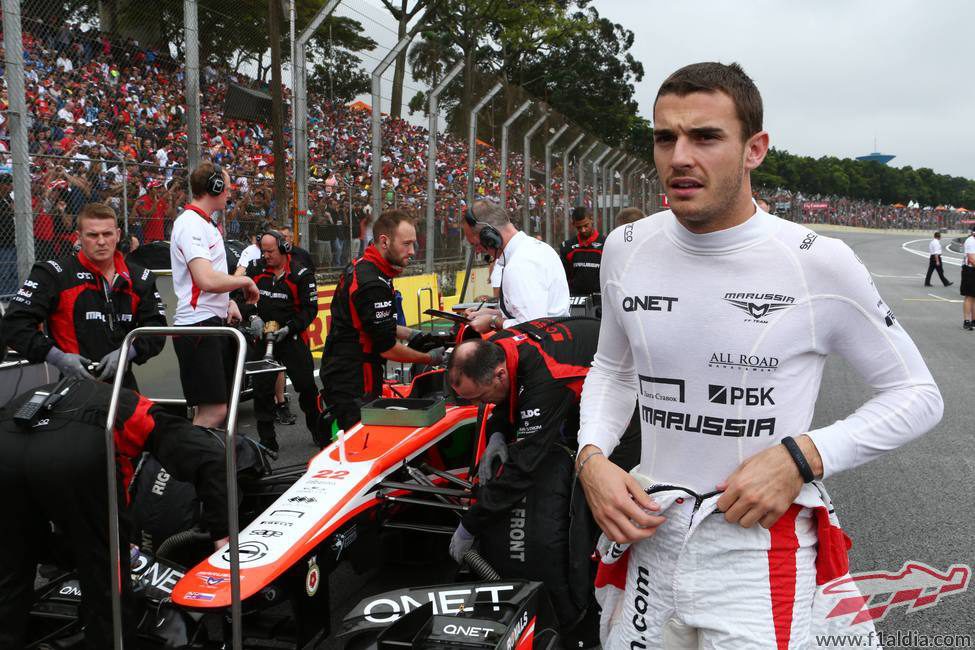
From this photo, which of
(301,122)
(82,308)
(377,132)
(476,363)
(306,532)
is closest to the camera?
(306,532)

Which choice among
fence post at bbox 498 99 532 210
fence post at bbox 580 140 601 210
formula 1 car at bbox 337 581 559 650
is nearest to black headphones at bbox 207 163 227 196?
formula 1 car at bbox 337 581 559 650

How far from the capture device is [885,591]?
7.68 ft

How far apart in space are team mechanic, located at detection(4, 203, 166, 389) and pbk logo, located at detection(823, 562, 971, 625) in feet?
11.9

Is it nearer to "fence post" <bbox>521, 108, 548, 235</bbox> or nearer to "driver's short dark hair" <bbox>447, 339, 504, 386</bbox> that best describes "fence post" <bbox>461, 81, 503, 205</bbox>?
Answer: "fence post" <bbox>521, 108, 548, 235</bbox>

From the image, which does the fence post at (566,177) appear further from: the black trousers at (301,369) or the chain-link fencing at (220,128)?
the black trousers at (301,369)

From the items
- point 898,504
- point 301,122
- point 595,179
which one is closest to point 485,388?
point 898,504

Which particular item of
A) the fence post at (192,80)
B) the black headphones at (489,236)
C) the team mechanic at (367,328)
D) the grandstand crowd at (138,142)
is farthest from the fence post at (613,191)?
the team mechanic at (367,328)

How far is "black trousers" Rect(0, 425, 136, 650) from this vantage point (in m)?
2.57

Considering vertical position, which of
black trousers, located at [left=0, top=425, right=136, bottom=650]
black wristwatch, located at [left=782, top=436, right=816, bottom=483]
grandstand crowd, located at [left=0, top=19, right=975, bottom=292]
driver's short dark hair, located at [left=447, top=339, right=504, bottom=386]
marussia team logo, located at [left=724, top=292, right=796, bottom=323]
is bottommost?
black trousers, located at [left=0, top=425, right=136, bottom=650]

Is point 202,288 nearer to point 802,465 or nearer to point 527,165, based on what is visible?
point 802,465

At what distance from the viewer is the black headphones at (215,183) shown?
16.9 feet

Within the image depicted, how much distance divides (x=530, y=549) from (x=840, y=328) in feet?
6.56

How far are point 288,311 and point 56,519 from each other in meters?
4.61

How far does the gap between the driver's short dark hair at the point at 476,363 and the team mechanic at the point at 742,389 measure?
1.85m
